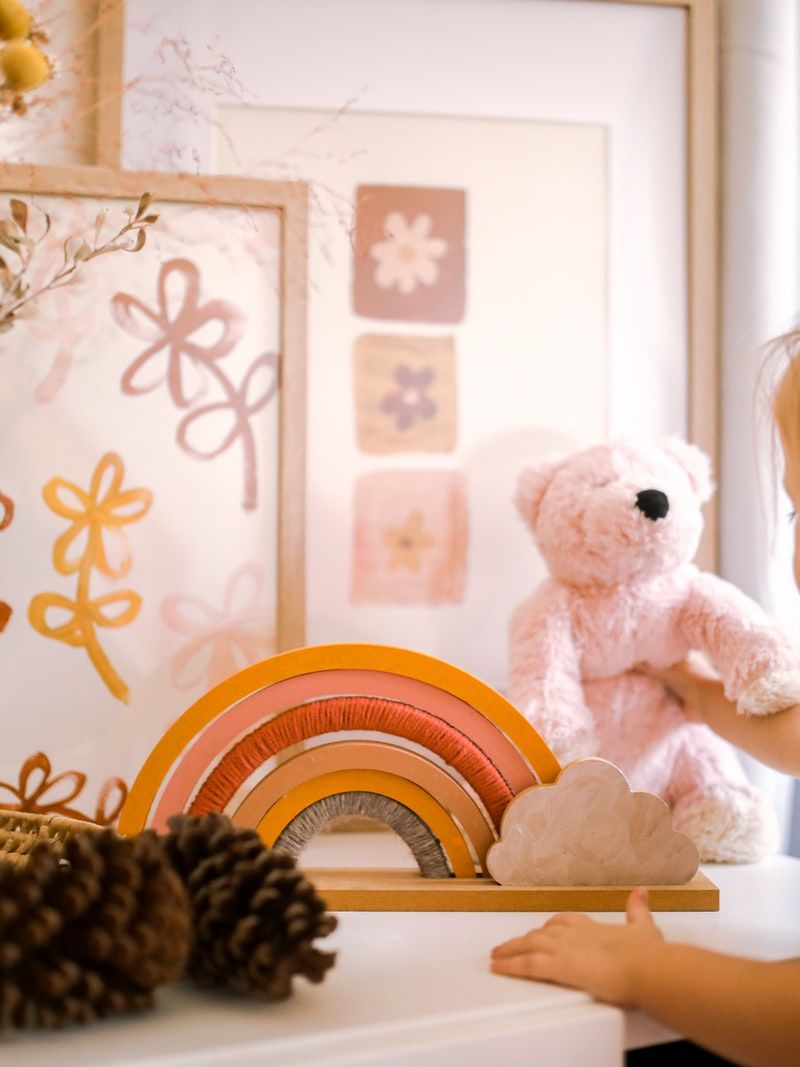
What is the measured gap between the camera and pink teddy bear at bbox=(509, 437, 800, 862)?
0.80m

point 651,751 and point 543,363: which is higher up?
point 543,363

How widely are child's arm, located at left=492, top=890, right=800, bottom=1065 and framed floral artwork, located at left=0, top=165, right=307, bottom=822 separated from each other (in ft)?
1.29

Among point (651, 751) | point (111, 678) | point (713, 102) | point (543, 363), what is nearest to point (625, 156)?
point (713, 102)

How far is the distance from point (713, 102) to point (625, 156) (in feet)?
0.32

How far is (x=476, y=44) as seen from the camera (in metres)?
0.93

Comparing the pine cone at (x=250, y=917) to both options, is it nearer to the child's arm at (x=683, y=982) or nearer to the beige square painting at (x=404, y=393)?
the child's arm at (x=683, y=982)

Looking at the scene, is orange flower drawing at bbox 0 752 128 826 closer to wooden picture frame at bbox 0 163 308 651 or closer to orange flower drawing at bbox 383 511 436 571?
wooden picture frame at bbox 0 163 308 651

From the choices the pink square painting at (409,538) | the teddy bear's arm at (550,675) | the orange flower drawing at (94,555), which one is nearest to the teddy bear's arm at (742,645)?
the teddy bear's arm at (550,675)

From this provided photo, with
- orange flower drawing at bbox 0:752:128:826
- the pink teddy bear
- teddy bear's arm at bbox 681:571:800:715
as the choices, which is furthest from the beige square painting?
orange flower drawing at bbox 0:752:128:826

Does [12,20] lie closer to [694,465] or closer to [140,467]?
[140,467]

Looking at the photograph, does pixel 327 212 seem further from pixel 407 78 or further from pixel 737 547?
pixel 737 547

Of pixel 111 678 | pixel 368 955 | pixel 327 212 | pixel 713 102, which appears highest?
pixel 713 102

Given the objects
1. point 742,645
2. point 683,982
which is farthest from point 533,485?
point 683,982

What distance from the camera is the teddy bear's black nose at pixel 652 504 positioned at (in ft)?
2.60
